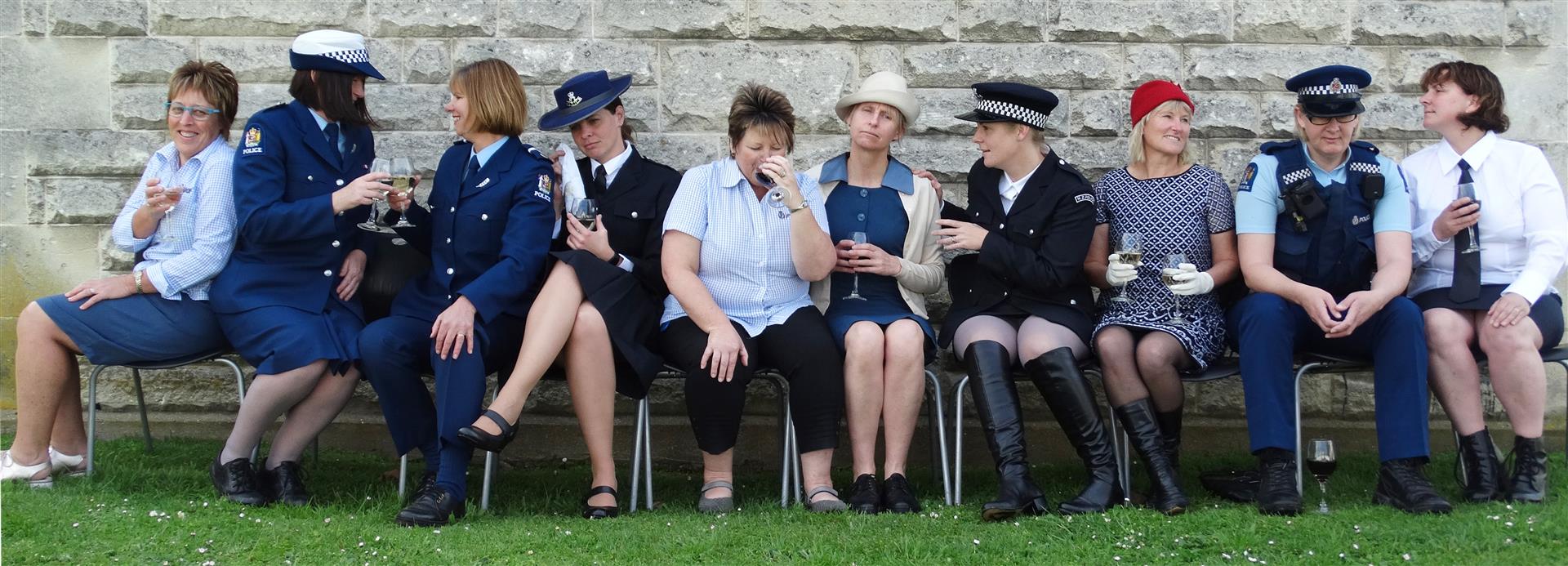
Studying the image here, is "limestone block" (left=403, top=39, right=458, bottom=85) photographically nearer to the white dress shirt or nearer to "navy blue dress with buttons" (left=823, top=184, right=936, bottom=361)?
"navy blue dress with buttons" (left=823, top=184, right=936, bottom=361)

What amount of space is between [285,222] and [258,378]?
550mm

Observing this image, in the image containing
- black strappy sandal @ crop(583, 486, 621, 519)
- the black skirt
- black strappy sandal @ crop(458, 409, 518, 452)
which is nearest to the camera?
black strappy sandal @ crop(458, 409, 518, 452)

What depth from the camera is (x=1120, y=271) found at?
4.88 metres

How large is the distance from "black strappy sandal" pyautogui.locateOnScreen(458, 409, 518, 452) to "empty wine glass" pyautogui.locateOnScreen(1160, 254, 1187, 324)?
232 cm

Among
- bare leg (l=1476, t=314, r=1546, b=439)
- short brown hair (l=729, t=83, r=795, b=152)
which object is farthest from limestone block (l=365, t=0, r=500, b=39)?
bare leg (l=1476, t=314, r=1546, b=439)

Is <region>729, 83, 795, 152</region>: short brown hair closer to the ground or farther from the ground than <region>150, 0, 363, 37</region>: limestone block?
closer to the ground

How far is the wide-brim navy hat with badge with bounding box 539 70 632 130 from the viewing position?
5258mm

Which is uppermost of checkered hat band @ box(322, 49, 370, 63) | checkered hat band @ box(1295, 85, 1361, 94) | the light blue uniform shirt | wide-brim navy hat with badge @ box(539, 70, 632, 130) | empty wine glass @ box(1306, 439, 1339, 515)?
checkered hat band @ box(322, 49, 370, 63)

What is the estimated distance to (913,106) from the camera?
5.33 meters

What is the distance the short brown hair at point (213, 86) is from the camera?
5.16 meters

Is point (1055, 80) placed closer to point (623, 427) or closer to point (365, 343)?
point (623, 427)

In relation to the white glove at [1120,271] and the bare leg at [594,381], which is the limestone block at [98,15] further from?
the white glove at [1120,271]

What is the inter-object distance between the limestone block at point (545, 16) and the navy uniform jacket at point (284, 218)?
1.16m

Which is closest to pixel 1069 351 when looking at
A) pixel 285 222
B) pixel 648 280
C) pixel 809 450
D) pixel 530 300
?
pixel 809 450
